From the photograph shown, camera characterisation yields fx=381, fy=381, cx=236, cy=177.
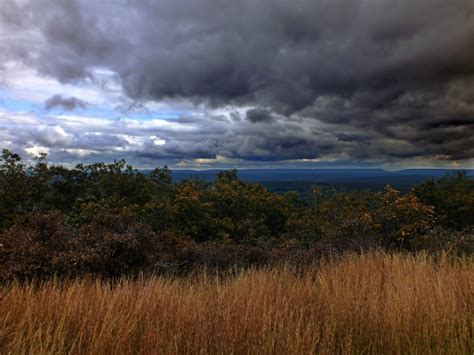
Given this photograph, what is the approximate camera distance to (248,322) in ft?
14.2

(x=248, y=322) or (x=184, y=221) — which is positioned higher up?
(x=248, y=322)

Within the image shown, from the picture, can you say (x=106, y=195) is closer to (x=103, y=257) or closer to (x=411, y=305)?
(x=103, y=257)

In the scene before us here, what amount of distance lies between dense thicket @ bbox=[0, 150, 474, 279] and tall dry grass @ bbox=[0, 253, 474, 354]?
10.3ft

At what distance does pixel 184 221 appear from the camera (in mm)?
19000

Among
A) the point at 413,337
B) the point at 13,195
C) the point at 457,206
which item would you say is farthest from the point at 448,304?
the point at 457,206

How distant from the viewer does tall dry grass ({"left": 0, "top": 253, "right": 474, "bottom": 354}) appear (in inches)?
153

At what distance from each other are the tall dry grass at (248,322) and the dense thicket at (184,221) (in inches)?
123

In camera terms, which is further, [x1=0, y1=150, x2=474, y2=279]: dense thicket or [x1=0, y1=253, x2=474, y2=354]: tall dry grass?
[x1=0, y1=150, x2=474, y2=279]: dense thicket

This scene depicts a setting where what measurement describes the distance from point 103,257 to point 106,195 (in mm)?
12739

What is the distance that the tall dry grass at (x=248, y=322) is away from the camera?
388cm

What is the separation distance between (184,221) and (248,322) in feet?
49.0

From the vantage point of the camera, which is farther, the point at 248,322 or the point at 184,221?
the point at 184,221

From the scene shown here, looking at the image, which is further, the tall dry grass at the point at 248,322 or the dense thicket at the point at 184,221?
the dense thicket at the point at 184,221

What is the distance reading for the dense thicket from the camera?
8.73 meters
